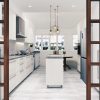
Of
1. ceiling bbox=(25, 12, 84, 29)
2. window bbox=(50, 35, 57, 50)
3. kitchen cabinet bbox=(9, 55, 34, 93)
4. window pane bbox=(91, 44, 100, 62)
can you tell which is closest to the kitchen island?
kitchen cabinet bbox=(9, 55, 34, 93)

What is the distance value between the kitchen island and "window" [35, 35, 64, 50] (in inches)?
283

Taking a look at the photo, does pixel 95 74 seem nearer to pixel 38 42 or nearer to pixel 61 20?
pixel 61 20

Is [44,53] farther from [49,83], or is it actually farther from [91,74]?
[91,74]

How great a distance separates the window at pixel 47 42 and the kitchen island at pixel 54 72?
283 inches

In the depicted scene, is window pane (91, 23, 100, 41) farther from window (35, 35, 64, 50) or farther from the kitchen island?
window (35, 35, 64, 50)

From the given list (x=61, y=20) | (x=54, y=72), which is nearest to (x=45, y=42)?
(x=61, y=20)

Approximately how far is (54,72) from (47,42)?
24.4 ft

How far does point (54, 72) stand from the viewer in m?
6.19

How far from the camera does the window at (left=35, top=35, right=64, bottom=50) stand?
1342 cm

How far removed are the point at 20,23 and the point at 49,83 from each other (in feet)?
9.05

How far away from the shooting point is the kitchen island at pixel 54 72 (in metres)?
6.17

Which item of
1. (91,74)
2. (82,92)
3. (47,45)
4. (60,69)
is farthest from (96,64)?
(47,45)

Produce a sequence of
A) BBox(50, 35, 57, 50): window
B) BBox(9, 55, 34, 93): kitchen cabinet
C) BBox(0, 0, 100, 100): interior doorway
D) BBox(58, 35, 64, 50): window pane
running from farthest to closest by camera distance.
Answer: BBox(50, 35, 57, 50): window → BBox(58, 35, 64, 50): window pane → BBox(9, 55, 34, 93): kitchen cabinet → BBox(0, 0, 100, 100): interior doorway

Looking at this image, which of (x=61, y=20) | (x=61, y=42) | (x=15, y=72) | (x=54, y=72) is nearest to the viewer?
(x=15, y=72)
